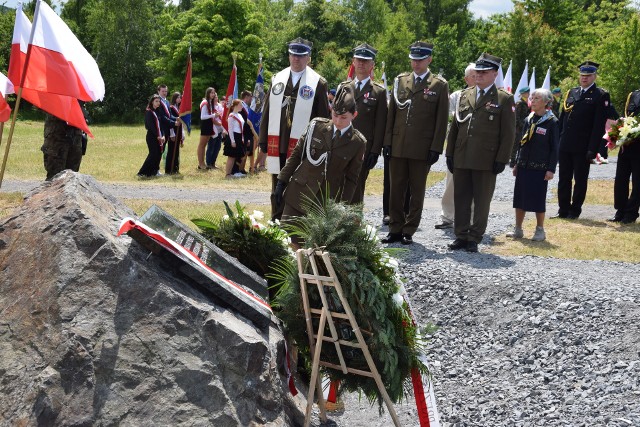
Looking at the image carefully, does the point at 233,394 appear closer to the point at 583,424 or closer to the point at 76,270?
the point at 76,270

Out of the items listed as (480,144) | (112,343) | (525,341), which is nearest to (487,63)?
(480,144)

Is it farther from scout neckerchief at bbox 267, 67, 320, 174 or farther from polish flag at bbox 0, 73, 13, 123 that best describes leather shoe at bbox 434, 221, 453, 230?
polish flag at bbox 0, 73, 13, 123

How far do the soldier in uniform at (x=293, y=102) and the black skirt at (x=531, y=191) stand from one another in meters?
3.24

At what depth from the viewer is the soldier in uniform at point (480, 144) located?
935cm

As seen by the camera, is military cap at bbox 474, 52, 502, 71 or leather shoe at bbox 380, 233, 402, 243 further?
leather shoe at bbox 380, 233, 402, 243

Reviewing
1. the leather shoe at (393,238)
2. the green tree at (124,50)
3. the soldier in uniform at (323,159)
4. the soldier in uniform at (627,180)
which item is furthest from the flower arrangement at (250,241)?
the green tree at (124,50)

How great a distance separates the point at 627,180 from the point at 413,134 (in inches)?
203

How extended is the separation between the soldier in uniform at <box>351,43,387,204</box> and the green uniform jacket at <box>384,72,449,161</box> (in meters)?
0.31

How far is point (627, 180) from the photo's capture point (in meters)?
13.0

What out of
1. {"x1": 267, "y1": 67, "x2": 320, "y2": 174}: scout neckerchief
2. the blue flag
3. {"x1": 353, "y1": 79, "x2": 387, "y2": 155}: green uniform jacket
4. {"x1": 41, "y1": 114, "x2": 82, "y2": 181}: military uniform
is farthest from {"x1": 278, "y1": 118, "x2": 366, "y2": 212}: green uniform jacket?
the blue flag

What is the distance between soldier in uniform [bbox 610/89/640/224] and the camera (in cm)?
1273

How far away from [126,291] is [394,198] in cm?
610

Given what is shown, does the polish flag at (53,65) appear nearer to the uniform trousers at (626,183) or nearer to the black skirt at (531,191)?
the black skirt at (531,191)

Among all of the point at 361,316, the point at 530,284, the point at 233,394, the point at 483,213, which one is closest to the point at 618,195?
the point at 483,213
